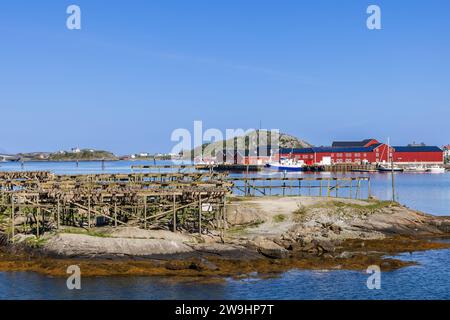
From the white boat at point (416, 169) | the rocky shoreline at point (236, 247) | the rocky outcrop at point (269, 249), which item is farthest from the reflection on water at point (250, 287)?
the white boat at point (416, 169)

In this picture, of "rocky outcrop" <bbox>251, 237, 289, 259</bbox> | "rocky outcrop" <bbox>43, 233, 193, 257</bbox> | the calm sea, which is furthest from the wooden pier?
the calm sea

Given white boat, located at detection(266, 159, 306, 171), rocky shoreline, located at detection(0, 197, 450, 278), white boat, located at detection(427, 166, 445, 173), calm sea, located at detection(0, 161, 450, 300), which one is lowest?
calm sea, located at detection(0, 161, 450, 300)

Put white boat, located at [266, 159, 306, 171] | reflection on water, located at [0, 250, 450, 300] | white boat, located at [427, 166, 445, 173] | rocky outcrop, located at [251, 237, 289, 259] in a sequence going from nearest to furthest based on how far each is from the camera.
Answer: reflection on water, located at [0, 250, 450, 300]
rocky outcrop, located at [251, 237, 289, 259]
white boat, located at [266, 159, 306, 171]
white boat, located at [427, 166, 445, 173]

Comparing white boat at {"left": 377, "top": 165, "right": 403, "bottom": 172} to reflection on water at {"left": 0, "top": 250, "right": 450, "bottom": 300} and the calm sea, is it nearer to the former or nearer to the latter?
the calm sea

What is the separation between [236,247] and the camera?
4447 centimetres

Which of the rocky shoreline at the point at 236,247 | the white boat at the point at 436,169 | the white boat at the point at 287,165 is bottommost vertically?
the rocky shoreline at the point at 236,247

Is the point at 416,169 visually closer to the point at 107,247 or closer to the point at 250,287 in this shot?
the point at 107,247

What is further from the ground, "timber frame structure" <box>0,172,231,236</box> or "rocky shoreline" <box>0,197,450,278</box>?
"timber frame structure" <box>0,172,231,236</box>

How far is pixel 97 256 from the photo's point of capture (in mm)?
41656

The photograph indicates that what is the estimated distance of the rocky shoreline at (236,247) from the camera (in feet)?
131

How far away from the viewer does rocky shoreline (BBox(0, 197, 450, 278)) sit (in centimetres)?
3994

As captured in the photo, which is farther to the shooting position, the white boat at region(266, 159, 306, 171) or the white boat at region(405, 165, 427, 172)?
the white boat at region(405, 165, 427, 172)

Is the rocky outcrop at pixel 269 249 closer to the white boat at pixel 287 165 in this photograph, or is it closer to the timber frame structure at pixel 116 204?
the timber frame structure at pixel 116 204
